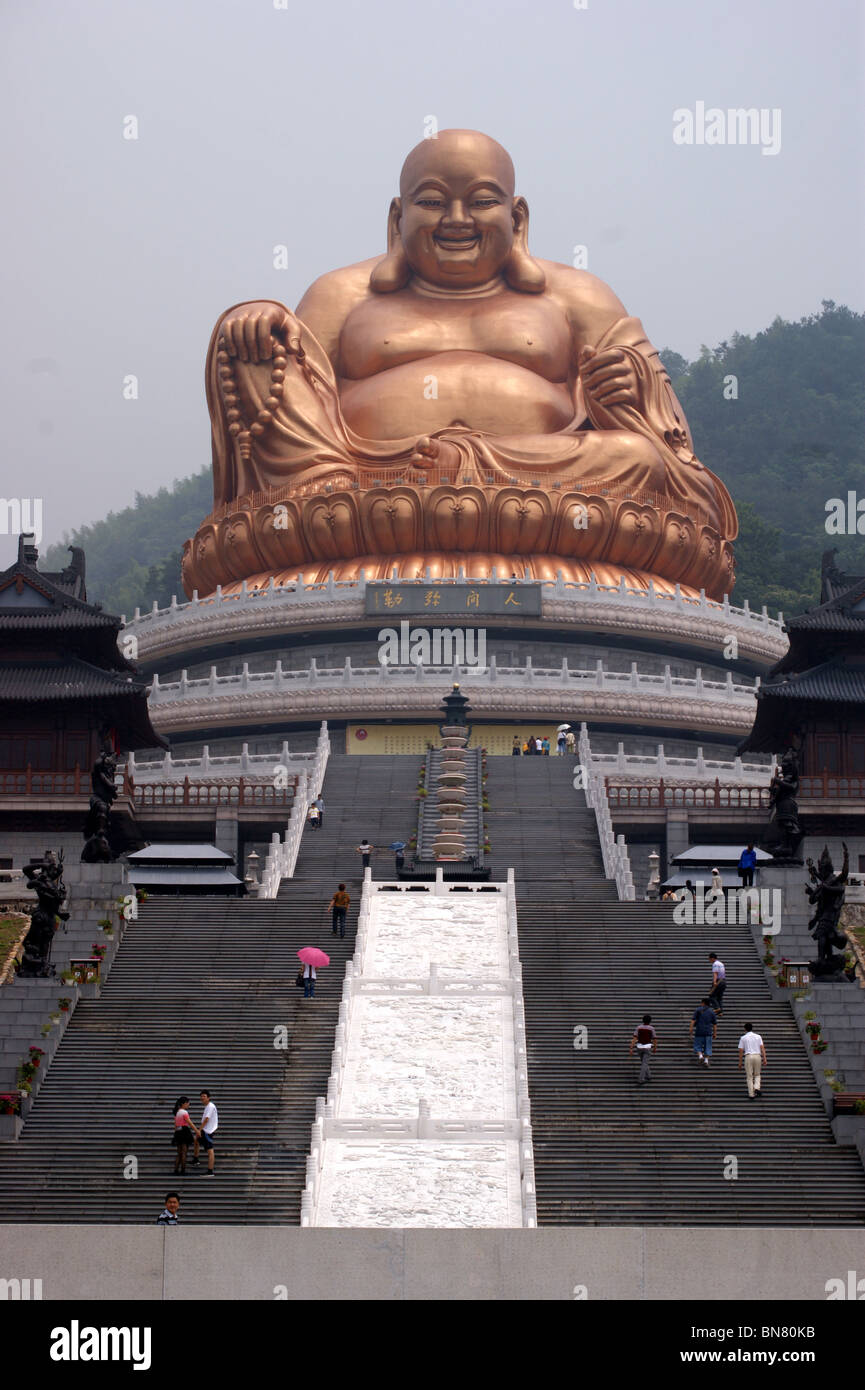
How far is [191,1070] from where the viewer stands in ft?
72.1

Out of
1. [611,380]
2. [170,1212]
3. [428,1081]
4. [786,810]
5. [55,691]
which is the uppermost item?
[611,380]

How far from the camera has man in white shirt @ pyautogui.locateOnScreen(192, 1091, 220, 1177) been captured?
20000mm

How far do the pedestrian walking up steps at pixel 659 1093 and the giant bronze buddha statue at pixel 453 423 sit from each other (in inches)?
671

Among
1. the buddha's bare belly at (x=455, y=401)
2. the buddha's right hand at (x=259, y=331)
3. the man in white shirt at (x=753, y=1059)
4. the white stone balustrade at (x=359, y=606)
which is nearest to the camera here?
the man in white shirt at (x=753, y=1059)

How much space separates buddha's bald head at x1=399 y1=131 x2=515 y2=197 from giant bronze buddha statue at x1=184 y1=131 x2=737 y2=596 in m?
0.04

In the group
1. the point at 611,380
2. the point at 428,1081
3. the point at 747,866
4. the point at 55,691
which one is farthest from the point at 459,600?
the point at 428,1081

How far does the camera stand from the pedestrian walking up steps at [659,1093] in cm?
1955

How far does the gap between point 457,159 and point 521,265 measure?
8.69 feet

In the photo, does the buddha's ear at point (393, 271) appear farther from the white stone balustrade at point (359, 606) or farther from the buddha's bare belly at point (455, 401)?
the white stone balustrade at point (359, 606)

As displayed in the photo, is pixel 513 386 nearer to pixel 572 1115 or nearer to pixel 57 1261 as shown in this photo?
pixel 572 1115

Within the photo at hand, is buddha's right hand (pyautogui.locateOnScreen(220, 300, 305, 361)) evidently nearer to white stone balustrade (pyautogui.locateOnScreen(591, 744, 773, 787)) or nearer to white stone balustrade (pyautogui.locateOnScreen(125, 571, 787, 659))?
white stone balustrade (pyautogui.locateOnScreen(125, 571, 787, 659))

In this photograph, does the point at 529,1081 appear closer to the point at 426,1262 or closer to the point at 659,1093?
the point at 659,1093

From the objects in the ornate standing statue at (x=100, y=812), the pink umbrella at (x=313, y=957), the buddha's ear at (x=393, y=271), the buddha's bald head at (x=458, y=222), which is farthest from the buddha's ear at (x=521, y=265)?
the pink umbrella at (x=313, y=957)
